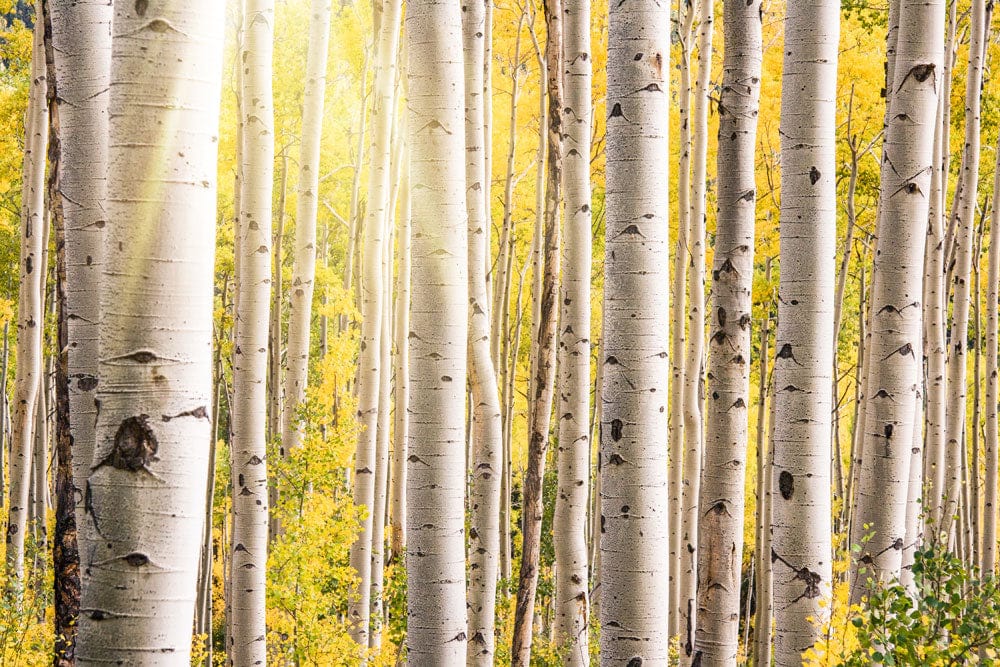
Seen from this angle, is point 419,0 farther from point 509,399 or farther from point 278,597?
point 509,399

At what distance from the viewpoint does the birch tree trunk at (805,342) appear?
279cm

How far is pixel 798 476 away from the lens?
2791mm

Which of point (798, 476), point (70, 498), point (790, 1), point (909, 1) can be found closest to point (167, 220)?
point (798, 476)

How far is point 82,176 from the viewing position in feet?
8.44

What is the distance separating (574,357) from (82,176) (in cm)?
317

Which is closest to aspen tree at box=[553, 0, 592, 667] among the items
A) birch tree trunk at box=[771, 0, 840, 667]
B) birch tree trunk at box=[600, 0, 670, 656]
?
birch tree trunk at box=[771, 0, 840, 667]

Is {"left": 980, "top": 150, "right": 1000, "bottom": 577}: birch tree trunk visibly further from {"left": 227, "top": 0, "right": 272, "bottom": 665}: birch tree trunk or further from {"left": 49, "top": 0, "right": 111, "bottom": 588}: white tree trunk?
{"left": 49, "top": 0, "right": 111, "bottom": 588}: white tree trunk

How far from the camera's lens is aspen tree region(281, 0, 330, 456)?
23.4ft

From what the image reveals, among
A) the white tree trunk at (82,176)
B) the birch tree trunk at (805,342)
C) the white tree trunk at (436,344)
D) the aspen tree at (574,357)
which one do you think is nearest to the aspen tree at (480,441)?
the aspen tree at (574,357)

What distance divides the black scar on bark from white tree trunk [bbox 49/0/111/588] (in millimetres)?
2198

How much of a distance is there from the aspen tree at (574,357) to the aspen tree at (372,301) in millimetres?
2834

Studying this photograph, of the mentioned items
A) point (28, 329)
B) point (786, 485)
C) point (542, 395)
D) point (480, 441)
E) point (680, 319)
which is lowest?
point (480, 441)

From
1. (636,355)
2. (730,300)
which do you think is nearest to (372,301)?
(730,300)

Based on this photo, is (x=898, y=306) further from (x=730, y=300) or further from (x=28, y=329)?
(x=28, y=329)
